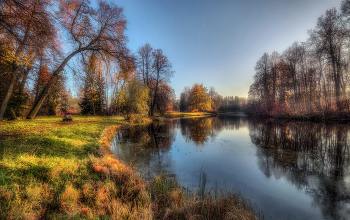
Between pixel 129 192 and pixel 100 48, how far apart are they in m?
9.67

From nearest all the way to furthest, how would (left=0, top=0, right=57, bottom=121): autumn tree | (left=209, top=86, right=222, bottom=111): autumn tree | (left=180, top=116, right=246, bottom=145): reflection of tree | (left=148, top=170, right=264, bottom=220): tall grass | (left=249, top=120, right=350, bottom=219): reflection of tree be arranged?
(left=148, top=170, right=264, bottom=220): tall grass → (left=249, top=120, right=350, bottom=219): reflection of tree → (left=0, top=0, right=57, bottom=121): autumn tree → (left=180, top=116, right=246, bottom=145): reflection of tree → (left=209, top=86, right=222, bottom=111): autumn tree

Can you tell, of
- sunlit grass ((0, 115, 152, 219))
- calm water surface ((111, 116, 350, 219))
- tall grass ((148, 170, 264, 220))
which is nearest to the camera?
sunlit grass ((0, 115, 152, 219))

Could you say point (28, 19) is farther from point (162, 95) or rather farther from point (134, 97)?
point (162, 95)

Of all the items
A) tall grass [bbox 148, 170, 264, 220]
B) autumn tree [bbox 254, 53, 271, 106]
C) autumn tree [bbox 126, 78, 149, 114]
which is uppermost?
autumn tree [bbox 254, 53, 271, 106]

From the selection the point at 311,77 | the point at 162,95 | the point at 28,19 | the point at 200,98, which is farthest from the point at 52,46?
the point at 200,98

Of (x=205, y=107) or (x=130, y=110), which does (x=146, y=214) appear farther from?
(x=205, y=107)

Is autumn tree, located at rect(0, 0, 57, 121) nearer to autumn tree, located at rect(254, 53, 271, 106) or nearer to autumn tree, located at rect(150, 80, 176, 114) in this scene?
autumn tree, located at rect(150, 80, 176, 114)

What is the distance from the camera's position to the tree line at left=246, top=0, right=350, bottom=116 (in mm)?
17359

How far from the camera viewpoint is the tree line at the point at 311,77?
1736 cm

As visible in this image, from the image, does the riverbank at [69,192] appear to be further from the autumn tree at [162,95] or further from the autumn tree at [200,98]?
the autumn tree at [200,98]

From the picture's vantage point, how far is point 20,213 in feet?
6.64

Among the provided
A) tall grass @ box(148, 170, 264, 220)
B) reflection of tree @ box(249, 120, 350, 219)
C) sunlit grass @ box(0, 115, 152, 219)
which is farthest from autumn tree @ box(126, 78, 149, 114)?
tall grass @ box(148, 170, 264, 220)

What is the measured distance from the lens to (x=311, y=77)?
2380 centimetres

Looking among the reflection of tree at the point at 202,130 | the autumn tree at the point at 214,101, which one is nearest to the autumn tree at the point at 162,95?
the reflection of tree at the point at 202,130
